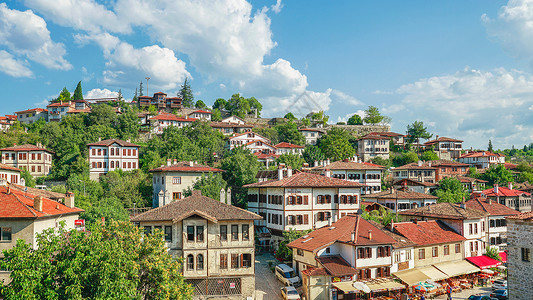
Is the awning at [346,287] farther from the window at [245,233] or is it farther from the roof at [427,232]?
the roof at [427,232]

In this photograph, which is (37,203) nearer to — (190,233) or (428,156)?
(190,233)

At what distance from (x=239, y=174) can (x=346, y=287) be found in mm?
27617

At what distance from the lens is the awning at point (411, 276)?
35031 mm

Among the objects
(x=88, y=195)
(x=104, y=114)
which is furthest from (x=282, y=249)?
(x=104, y=114)

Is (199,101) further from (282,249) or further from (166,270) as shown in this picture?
(166,270)

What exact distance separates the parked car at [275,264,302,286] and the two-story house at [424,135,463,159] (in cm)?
7156

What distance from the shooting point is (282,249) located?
4119 cm

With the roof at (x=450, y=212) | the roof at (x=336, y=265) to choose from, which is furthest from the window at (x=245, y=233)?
the roof at (x=450, y=212)

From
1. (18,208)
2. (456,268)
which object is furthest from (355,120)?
(18,208)

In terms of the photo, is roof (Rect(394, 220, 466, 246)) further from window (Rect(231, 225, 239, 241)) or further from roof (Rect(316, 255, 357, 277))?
window (Rect(231, 225, 239, 241))

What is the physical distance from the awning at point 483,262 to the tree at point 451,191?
64.7 feet

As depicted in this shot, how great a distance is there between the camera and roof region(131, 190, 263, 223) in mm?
32281

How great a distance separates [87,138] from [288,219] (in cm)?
4576

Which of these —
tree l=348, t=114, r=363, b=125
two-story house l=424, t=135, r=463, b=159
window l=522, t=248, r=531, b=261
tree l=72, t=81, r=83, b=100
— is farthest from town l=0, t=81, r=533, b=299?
tree l=348, t=114, r=363, b=125
